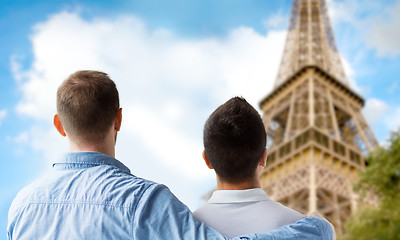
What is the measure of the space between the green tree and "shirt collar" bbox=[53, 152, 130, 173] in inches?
445

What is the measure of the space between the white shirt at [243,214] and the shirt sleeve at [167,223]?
130 mm

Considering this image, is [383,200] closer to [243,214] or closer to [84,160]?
[243,214]

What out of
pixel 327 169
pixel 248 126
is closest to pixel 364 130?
pixel 327 169

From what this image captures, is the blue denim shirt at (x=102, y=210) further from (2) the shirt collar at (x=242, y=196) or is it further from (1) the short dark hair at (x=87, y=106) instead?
(2) the shirt collar at (x=242, y=196)

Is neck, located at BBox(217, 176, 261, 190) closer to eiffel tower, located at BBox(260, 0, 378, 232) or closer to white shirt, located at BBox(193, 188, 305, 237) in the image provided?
white shirt, located at BBox(193, 188, 305, 237)

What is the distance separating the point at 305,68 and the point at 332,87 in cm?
234

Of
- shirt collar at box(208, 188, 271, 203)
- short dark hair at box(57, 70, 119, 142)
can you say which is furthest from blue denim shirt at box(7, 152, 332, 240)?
shirt collar at box(208, 188, 271, 203)

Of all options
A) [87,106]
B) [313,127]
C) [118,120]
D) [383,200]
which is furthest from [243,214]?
[313,127]

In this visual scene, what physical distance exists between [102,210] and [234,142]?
62 centimetres

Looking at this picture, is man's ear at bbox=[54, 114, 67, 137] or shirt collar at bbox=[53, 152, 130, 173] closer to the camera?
shirt collar at bbox=[53, 152, 130, 173]

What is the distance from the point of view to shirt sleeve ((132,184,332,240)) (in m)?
1.57

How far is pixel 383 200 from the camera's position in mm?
12438

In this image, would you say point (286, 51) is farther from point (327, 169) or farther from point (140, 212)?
point (140, 212)

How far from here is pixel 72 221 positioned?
5.48 ft
